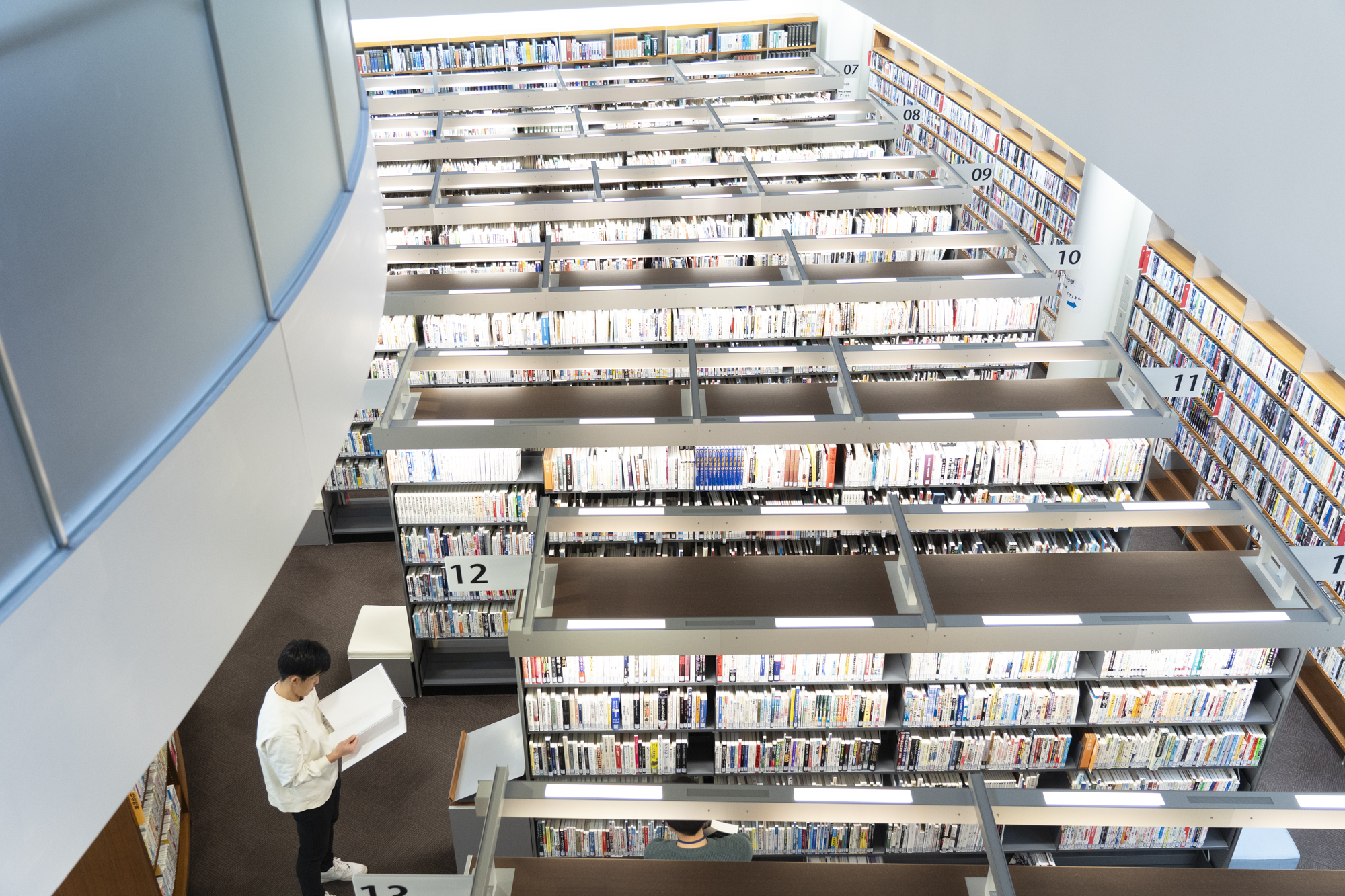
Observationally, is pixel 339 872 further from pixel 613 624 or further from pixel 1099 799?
pixel 1099 799

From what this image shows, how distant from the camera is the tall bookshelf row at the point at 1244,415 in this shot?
5.50 meters

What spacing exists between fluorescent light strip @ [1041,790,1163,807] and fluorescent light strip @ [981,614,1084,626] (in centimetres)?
68

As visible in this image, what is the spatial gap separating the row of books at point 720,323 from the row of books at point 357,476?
113 cm

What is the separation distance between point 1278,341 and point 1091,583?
342cm

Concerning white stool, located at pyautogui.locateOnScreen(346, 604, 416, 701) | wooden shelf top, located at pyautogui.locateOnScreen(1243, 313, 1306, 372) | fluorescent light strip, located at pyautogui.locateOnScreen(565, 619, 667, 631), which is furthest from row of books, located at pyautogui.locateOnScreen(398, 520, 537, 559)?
wooden shelf top, located at pyautogui.locateOnScreen(1243, 313, 1306, 372)

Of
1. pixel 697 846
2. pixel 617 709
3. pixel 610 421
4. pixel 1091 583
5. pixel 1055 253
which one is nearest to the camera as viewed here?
pixel 697 846

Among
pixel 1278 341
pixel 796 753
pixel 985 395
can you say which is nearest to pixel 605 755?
pixel 796 753

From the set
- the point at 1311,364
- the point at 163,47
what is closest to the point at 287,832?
the point at 163,47

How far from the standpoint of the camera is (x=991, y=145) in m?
9.89

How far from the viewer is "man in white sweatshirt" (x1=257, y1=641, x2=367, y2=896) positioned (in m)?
3.81

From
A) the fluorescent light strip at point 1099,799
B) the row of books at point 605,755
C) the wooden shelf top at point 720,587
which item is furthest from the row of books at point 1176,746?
the row of books at point 605,755

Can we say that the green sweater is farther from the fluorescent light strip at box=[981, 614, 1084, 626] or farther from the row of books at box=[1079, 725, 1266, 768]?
the row of books at box=[1079, 725, 1266, 768]

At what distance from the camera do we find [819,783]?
4.32 metres

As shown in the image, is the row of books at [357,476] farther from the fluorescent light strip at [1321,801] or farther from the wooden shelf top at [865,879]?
the fluorescent light strip at [1321,801]
